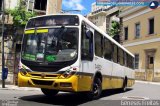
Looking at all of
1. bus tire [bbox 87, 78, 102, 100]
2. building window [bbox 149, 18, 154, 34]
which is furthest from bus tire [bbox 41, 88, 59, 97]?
building window [bbox 149, 18, 154, 34]

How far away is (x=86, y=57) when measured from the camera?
12461 mm

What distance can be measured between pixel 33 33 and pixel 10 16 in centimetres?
1208

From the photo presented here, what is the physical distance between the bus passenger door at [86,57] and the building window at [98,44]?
76cm

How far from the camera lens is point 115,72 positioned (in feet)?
57.1

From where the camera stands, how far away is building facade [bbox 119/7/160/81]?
1490 inches

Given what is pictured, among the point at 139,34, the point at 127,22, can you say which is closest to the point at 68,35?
the point at 139,34

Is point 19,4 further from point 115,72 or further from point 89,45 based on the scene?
point 89,45

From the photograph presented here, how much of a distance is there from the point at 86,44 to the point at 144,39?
94.5 ft

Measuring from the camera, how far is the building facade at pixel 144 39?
124 feet

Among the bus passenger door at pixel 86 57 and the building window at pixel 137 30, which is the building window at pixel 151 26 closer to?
the building window at pixel 137 30

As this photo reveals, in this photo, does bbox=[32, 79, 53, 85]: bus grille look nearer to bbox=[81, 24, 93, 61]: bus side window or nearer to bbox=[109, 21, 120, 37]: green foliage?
bbox=[81, 24, 93, 61]: bus side window

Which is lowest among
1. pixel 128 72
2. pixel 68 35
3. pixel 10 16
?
pixel 128 72

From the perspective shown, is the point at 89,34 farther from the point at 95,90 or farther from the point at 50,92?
the point at 50,92

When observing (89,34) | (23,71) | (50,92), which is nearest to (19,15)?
(50,92)
